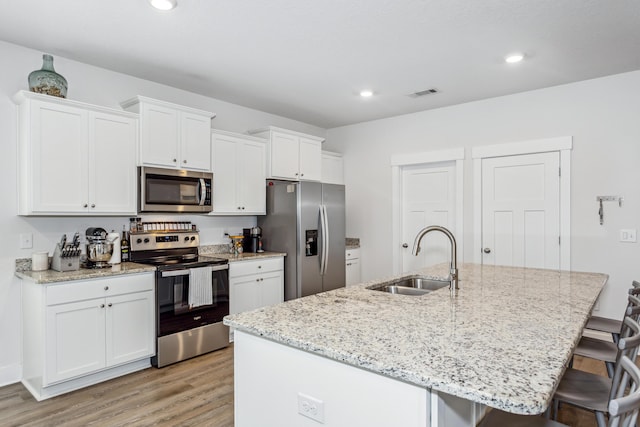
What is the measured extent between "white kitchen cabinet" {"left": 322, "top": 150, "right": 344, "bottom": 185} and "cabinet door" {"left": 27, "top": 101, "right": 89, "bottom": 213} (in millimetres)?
3013

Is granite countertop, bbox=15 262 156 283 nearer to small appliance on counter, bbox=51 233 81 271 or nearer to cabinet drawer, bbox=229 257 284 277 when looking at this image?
small appliance on counter, bbox=51 233 81 271

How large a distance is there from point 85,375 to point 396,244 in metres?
3.62

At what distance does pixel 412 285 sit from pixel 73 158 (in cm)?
269

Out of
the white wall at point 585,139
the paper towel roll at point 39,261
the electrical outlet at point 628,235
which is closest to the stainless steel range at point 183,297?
the paper towel roll at point 39,261

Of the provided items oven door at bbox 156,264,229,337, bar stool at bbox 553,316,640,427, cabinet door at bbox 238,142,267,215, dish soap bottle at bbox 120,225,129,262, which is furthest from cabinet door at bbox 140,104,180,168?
bar stool at bbox 553,316,640,427

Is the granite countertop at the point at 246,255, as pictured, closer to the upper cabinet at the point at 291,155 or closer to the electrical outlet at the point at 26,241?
the upper cabinet at the point at 291,155

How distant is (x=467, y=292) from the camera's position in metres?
2.13

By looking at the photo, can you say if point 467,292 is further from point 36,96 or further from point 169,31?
point 36,96

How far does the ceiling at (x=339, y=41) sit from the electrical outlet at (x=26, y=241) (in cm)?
147

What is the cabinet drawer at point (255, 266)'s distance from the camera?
3.80 meters

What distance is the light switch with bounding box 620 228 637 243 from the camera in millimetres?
3535

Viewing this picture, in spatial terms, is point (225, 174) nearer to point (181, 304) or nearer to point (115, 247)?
point (115, 247)

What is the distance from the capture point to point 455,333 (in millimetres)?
1397

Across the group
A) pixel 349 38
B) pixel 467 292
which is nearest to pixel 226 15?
pixel 349 38
